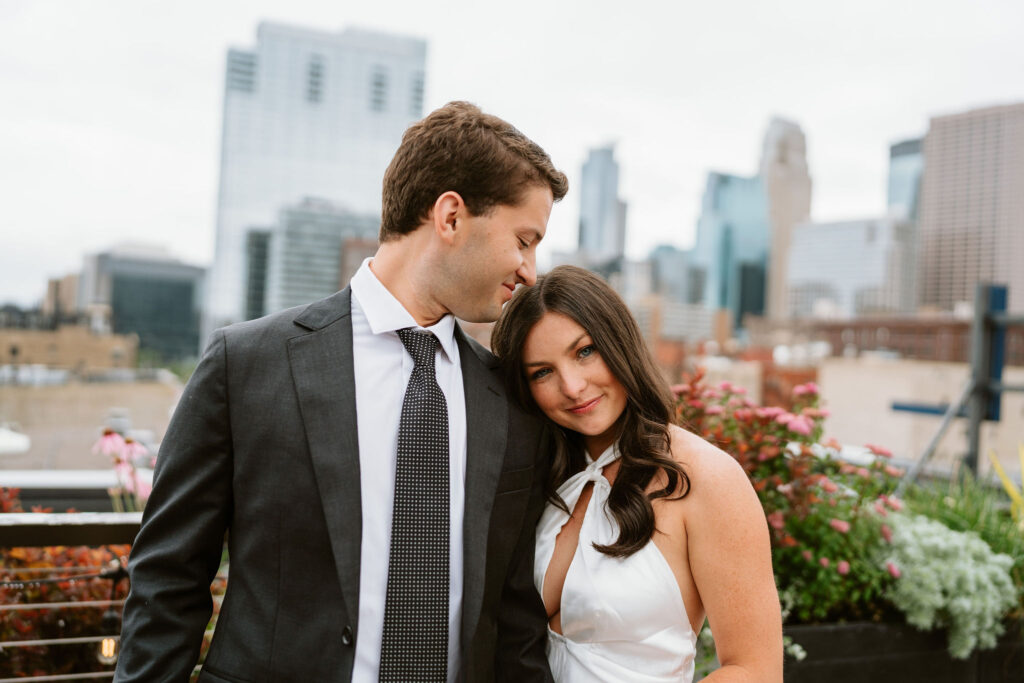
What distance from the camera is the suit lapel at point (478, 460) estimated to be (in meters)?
1.34

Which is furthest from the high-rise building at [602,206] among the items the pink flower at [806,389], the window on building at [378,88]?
the pink flower at [806,389]

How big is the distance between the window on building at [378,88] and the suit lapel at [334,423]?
102 metres

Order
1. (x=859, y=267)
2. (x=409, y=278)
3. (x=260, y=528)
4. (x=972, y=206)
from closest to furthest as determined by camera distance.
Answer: (x=260, y=528) → (x=409, y=278) → (x=972, y=206) → (x=859, y=267)

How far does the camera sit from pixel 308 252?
87625 millimetres

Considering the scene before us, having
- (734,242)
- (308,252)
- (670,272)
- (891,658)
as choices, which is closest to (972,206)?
(670,272)

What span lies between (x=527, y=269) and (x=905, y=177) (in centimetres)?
12649

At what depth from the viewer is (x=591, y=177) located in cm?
12656

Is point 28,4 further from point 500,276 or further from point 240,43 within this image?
point 500,276

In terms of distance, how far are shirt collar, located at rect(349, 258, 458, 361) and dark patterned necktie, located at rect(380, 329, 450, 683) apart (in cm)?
16

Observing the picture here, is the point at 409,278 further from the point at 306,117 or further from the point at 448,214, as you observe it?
the point at 306,117

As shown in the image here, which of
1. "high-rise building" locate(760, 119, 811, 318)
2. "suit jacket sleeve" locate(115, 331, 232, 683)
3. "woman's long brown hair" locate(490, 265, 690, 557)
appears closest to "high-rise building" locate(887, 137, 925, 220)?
"high-rise building" locate(760, 119, 811, 318)

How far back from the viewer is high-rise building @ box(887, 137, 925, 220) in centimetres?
10550

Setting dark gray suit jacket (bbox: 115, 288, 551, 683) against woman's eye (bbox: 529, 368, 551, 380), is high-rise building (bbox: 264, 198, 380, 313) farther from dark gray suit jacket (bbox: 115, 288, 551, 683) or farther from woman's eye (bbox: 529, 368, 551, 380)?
dark gray suit jacket (bbox: 115, 288, 551, 683)

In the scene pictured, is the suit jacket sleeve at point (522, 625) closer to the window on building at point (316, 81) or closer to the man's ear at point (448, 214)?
the man's ear at point (448, 214)
